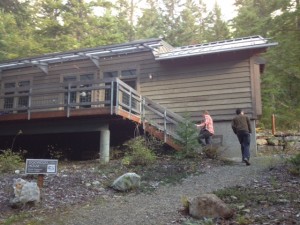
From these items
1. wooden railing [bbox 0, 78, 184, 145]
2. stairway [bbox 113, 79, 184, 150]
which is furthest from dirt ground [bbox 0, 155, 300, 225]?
wooden railing [bbox 0, 78, 184, 145]

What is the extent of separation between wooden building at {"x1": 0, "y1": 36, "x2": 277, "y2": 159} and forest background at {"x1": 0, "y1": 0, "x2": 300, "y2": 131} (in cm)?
203

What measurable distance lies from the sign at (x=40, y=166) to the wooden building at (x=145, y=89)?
12.3 feet

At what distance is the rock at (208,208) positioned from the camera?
18.6ft

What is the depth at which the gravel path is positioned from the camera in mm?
5910

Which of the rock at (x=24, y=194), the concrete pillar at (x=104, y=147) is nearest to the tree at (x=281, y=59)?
the concrete pillar at (x=104, y=147)

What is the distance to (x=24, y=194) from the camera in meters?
6.61

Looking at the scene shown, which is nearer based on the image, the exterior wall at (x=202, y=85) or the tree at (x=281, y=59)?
the exterior wall at (x=202, y=85)

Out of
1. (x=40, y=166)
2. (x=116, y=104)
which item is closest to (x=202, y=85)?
(x=116, y=104)

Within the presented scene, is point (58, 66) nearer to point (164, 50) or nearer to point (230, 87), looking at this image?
point (164, 50)

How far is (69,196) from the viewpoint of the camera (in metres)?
7.47

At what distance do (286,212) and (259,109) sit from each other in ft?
28.8

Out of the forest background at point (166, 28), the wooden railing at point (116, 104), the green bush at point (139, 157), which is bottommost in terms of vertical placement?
the green bush at point (139, 157)

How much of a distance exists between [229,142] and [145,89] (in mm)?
4716

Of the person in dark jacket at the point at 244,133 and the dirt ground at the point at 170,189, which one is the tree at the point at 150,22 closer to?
the person in dark jacket at the point at 244,133
